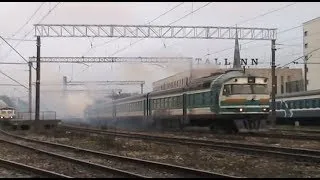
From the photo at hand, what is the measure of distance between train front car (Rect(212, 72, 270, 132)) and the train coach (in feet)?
47.5

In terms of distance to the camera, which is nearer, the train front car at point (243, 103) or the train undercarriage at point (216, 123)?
the train front car at point (243, 103)

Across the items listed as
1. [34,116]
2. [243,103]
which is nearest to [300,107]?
[243,103]

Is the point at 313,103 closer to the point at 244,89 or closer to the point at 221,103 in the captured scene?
the point at 244,89

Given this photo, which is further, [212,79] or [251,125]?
[212,79]

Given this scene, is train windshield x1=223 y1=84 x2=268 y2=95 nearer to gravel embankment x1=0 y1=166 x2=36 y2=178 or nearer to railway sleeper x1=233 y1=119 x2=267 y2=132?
railway sleeper x1=233 y1=119 x2=267 y2=132

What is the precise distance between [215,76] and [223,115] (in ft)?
9.04

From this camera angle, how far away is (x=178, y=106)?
3212 cm

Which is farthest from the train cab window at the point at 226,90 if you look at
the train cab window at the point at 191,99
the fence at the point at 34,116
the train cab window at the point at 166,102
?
the fence at the point at 34,116

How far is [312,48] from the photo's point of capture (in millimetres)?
A: 91750

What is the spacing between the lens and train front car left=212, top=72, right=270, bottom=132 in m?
25.8

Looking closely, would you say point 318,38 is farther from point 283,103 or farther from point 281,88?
point 283,103

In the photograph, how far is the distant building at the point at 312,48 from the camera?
8925 cm

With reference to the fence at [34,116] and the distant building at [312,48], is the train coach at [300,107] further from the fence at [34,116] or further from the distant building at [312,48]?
the distant building at [312,48]

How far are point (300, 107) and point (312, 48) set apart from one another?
2058 inches
